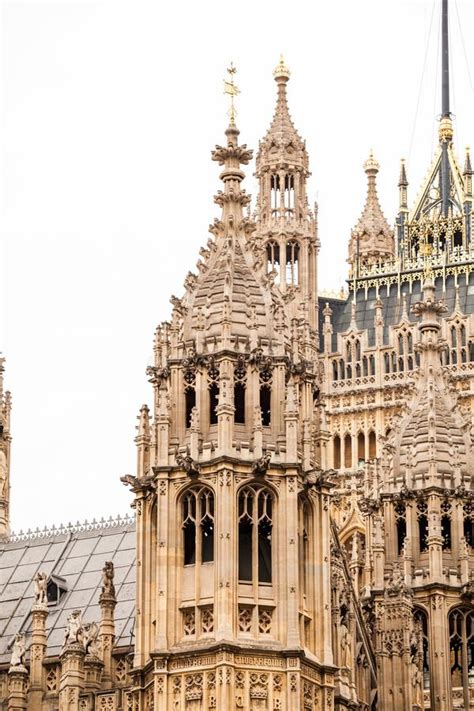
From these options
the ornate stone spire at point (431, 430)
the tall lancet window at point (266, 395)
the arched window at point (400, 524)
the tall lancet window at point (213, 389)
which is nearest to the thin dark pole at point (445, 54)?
the ornate stone spire at point (431, 430)

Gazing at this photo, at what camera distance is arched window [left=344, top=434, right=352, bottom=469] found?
168m

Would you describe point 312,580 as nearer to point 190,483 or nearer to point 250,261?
point 190,483

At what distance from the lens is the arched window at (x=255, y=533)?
85438 millimetres

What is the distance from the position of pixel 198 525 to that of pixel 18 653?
10602 mm

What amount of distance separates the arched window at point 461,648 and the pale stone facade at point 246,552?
76 millimetres

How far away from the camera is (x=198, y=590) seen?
84.9m

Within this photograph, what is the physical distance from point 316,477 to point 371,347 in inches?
3375

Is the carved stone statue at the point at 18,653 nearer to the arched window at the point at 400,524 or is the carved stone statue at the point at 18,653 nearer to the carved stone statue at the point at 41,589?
the carved stone statue at the point at 41,589

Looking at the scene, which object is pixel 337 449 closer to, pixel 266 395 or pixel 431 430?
pixel 431 430

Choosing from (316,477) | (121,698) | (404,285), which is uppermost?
(404,285)

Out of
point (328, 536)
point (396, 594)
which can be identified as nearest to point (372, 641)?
point (396, 594)

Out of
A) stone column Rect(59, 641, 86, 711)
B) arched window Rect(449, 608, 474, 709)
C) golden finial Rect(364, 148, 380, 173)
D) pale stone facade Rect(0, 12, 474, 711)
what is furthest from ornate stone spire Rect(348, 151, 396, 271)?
stone column Rect(59, 641, 86, 711)

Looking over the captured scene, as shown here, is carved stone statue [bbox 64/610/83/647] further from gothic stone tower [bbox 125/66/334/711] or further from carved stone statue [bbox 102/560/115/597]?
gothic stone tower [bbox 125/66/334/711]

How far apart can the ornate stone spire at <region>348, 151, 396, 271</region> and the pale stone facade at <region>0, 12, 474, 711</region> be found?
70.2m
